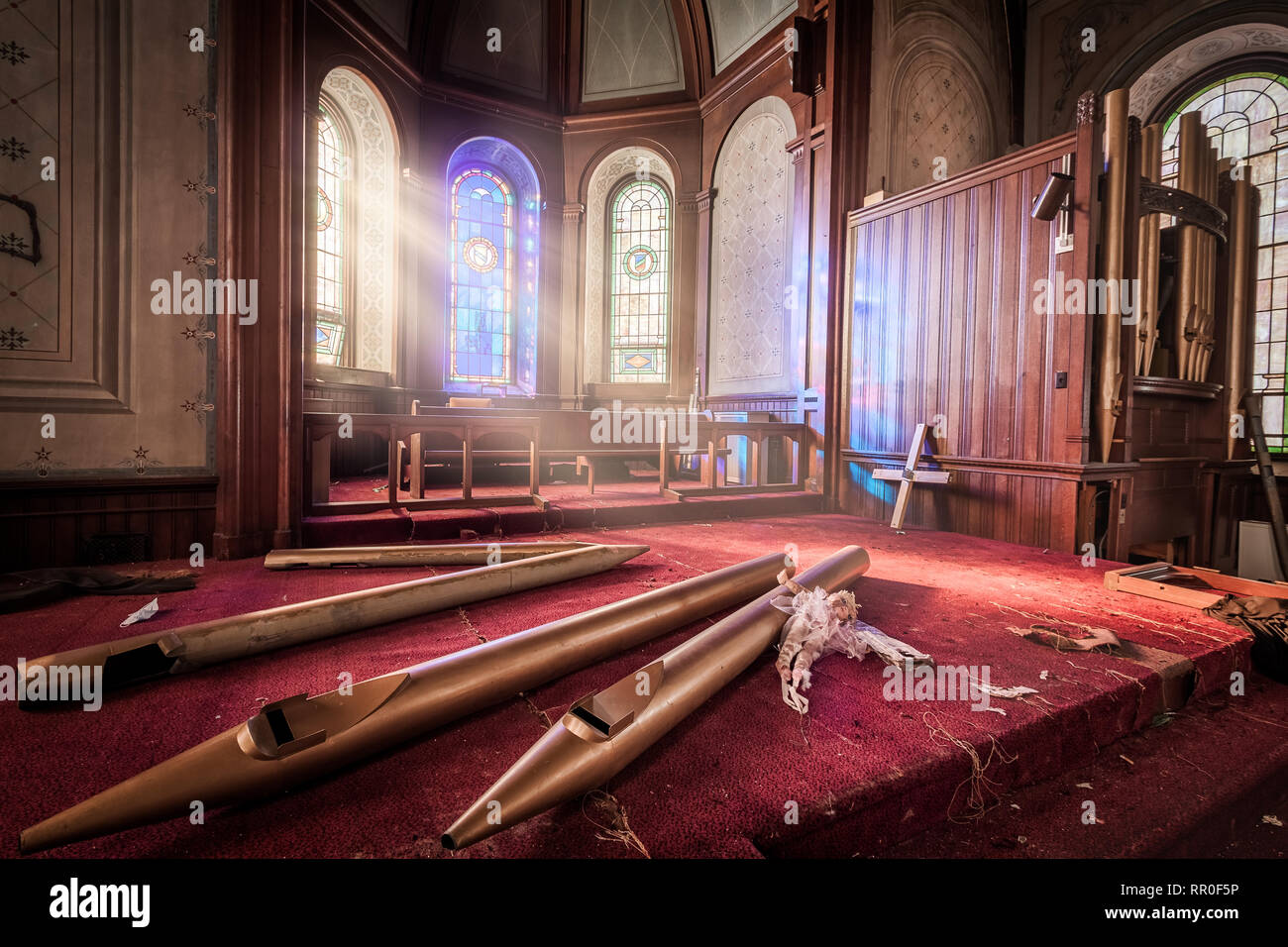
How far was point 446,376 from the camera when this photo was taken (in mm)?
8852

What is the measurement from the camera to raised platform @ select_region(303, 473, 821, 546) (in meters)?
4.21

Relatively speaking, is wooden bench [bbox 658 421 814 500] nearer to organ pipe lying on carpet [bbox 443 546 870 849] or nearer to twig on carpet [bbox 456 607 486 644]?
twig on carpet [bbox 456 607 486 644]

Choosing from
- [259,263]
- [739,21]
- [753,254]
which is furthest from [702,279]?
[259,263]

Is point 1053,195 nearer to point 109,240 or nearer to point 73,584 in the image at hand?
point 109,240

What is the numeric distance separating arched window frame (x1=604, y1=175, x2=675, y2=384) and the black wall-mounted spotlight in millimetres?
5429

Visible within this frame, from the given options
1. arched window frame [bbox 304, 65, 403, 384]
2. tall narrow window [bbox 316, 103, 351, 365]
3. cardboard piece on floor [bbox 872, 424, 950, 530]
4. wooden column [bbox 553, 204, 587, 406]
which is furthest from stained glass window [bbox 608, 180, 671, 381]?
cardboard piece on floor [bbox 872, 424, 950, 530]

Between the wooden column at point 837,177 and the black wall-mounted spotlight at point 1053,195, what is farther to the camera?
the wooden column at point 837,177

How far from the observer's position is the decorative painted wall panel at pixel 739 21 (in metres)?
7.48

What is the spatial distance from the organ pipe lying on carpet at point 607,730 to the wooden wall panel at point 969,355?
12.4ft

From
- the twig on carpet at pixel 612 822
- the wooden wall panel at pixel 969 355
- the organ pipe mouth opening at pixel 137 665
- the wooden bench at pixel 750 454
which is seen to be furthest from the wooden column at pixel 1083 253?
the organ pipe mouth opening at pixel 137 665

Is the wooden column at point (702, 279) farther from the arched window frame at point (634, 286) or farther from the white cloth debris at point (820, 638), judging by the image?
the white cloth debris at point (820, 638)

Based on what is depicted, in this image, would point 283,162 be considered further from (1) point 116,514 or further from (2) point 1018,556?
(2) point 1018,556
